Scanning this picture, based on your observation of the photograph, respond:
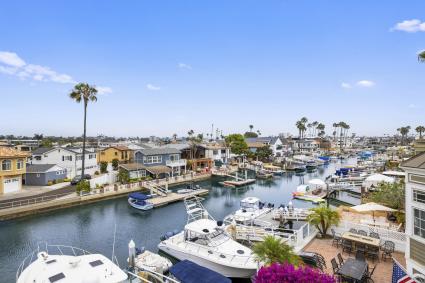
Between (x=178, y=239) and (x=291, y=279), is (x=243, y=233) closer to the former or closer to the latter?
(x=178, y=239)

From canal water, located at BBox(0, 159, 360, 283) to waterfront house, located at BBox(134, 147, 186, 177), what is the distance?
14.6m

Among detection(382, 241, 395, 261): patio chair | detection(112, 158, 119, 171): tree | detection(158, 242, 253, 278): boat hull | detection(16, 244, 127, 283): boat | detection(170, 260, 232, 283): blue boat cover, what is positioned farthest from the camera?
detection(112, 158, 119, 171): tree

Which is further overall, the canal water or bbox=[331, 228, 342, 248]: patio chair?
the canal water

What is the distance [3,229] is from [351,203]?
4138 centimetres

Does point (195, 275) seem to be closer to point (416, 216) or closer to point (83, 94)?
point (416, 216)

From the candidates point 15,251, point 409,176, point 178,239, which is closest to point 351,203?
point 178,239

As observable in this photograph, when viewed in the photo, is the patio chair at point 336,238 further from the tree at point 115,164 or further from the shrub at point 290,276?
the tree at point 115,164

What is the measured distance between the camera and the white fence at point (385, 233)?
53.0ft

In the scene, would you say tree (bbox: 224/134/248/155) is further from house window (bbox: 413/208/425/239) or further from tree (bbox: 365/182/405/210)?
house window (bbox: 413/208/425/239)

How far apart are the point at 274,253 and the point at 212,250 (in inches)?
211

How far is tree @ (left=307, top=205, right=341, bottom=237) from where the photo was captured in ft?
60.0

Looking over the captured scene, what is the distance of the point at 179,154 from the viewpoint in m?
64.4

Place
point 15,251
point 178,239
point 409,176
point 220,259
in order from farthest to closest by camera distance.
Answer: point 15,251, point 178,239, point 220,259, point 409,176

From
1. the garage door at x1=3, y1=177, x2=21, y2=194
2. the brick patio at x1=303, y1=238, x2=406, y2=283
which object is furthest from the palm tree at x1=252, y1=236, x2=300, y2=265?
the garage door at x1=3, y1=177, x2=21, y2=194
